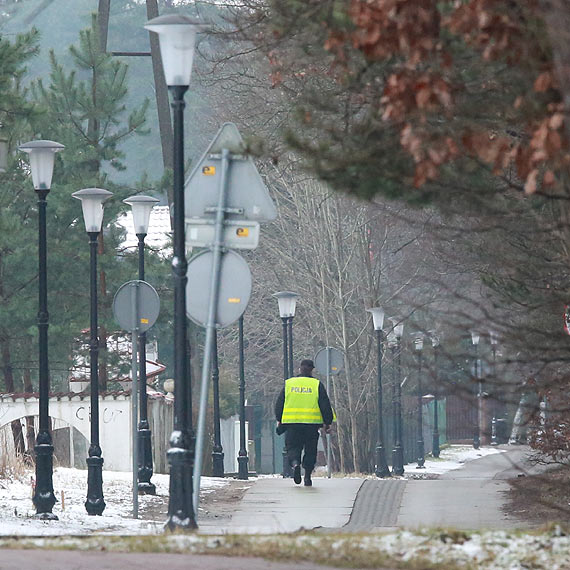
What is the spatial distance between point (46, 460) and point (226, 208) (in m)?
6.02

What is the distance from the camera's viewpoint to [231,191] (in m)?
10.8

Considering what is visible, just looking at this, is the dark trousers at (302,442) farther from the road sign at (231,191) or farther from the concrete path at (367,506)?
the road sign at (231,191)

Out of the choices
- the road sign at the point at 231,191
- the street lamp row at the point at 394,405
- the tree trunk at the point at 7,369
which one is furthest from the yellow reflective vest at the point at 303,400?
the tree trunk at the point at 7,369

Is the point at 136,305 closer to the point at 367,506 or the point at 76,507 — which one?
the point at 76,507

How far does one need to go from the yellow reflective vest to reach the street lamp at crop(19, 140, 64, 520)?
328cm

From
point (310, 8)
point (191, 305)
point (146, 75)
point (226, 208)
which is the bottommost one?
point (191, 305)

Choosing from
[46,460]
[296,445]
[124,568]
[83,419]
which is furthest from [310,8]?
[83,419]

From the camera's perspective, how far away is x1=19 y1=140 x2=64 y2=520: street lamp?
15.4 m

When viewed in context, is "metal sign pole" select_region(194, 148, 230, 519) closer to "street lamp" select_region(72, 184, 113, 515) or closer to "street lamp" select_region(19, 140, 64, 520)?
"street lamp" select_region(19, 140, 64, 520)

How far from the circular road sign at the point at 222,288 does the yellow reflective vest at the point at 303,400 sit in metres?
7.49

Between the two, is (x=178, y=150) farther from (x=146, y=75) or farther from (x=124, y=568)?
(x=146, y=75)

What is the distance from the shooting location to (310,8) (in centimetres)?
898

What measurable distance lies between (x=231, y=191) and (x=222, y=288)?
681 mm

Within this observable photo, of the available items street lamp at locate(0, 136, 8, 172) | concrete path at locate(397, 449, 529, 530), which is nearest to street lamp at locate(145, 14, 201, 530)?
concrete path at locate(397, 449, 529, 530)
